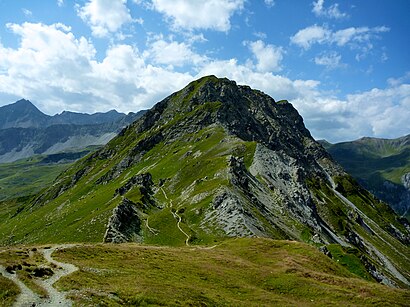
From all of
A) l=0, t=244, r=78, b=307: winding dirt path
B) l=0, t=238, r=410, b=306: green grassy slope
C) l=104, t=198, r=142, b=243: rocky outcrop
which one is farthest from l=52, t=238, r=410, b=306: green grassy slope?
l=104, t=198, r=142, b=243: rocky outcrop

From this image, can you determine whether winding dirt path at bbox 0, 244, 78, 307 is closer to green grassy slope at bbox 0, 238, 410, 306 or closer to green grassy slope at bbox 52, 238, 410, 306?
green grassy slope at bbox 0, 238, 410, 306

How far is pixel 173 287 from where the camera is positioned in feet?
150

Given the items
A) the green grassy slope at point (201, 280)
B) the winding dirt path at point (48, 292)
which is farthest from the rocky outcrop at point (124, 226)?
the winding dirt path at point (48, 292)

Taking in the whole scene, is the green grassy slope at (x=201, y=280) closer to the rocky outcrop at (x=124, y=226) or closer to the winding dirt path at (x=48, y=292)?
the winding dirt path at (x=48, y=292)

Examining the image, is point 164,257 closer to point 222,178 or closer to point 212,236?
point 212,236

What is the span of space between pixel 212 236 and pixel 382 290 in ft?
195

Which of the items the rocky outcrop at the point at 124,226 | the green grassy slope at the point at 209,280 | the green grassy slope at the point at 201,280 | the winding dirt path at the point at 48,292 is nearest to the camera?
the winding dirt path at the point at 48,292

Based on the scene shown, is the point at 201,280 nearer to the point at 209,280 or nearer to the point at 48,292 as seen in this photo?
the point at 209,280

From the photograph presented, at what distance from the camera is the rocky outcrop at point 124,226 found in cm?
10332

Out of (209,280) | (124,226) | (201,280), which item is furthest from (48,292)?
(124,226)

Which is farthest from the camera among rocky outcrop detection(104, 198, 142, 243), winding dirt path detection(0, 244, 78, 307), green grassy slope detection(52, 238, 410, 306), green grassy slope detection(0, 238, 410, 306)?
rocky outcrop detection(104, 198, 142, 243)

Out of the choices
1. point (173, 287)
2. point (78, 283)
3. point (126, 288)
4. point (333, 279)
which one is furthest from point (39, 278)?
point (333, 279)

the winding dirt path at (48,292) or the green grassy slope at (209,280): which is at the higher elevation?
the winding dirt path at (48,292)

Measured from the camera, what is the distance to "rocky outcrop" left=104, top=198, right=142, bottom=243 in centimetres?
10332
